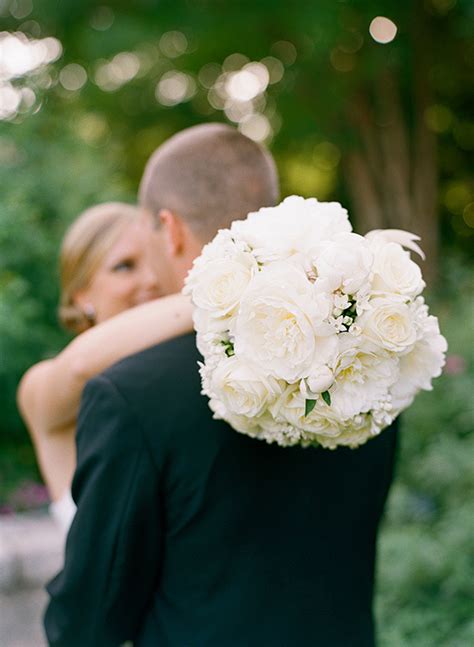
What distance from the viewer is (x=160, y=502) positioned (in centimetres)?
178

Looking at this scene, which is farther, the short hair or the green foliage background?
the green foliage background

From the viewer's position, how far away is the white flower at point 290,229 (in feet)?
5.08

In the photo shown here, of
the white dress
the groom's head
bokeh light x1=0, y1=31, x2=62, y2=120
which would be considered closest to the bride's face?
the white dress

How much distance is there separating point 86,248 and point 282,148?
913cm

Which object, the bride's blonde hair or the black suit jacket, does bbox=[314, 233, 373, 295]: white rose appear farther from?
the bride's blonde hair

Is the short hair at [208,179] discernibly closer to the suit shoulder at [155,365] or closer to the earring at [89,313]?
the suit shoulder at [155,365]

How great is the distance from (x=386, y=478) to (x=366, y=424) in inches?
23.5

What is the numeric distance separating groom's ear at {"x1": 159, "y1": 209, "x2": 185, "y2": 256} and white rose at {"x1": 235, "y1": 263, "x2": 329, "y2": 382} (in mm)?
580

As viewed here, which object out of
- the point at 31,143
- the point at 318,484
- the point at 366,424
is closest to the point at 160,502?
the point at 318,484

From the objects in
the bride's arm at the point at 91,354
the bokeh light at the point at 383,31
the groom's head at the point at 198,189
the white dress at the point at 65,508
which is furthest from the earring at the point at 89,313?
the bokeh light at the point at 383,31

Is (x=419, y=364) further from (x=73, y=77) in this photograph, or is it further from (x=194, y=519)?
(x=73, y=77)

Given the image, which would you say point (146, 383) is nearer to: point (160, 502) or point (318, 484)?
point (160, 502)

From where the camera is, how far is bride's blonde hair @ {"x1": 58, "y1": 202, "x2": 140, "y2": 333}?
362cm

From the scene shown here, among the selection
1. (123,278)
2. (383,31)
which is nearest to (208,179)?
(123,278)
